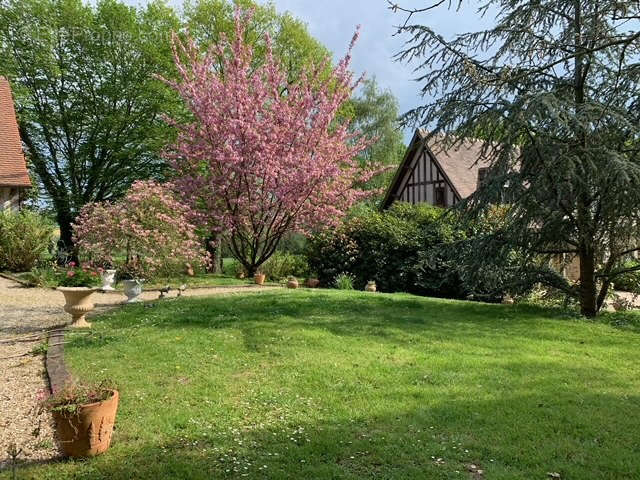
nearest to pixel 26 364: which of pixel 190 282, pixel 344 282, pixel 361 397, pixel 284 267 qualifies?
pixel 361 397

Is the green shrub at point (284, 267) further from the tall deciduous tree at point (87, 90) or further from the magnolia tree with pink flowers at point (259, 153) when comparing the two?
the tall deciduous tree at point (87, 90)

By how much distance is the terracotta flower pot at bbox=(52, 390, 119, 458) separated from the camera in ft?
11.1

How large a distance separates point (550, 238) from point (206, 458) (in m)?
8.01

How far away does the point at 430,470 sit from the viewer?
3338mm

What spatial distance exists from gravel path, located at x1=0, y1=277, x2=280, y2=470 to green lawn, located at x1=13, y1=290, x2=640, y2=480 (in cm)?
43

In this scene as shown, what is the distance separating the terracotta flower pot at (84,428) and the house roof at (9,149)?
17.2m

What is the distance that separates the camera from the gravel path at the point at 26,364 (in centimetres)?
381

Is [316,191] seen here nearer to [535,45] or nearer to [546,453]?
[535,45]

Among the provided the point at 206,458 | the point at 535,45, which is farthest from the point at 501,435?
the point at 535,45

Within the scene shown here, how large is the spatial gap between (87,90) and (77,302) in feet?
60.9

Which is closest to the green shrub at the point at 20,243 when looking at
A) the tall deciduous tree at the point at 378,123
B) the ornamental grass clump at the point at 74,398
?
the ornamental grass clump at the point at 74,398

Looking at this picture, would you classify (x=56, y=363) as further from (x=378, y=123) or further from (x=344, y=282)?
(x=378, y=123)

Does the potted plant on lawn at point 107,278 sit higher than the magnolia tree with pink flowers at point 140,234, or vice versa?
the magnolia tree with pink flowers at point 140,234

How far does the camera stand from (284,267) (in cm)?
1808
